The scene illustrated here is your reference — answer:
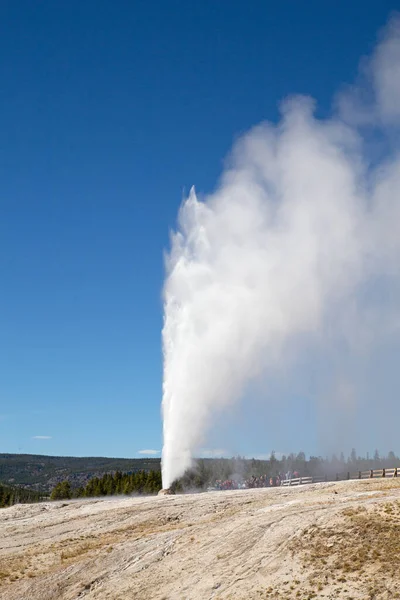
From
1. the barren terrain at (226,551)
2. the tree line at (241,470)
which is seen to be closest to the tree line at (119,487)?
the tree line at (241,470)

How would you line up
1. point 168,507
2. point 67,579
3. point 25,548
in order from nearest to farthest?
point 67,579 → point 25,548 → point 168,507

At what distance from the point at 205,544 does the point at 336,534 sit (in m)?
7.15

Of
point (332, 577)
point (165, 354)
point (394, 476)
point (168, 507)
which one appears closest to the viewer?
point (332, 577)

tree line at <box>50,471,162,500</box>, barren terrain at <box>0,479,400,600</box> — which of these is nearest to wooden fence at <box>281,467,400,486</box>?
barren terrain at <box>0,479,400,600</box>

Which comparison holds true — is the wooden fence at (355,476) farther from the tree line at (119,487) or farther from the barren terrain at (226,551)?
the tree line at (119,487)

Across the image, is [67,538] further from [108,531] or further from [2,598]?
[2,598]

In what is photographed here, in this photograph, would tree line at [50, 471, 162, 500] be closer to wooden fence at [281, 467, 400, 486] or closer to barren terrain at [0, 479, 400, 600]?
wooden fence at [281, 467, 400, 486]

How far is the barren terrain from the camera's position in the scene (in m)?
25.3

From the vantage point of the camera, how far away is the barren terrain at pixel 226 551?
83.1 feet

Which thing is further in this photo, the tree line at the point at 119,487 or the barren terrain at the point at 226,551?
the tree line at the point at 119,487

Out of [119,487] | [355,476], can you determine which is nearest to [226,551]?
[355,476]

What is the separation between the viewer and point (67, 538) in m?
38.0

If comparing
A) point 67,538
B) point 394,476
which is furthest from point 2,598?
point 394,476

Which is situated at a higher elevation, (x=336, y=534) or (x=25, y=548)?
(x=336, y=534)
